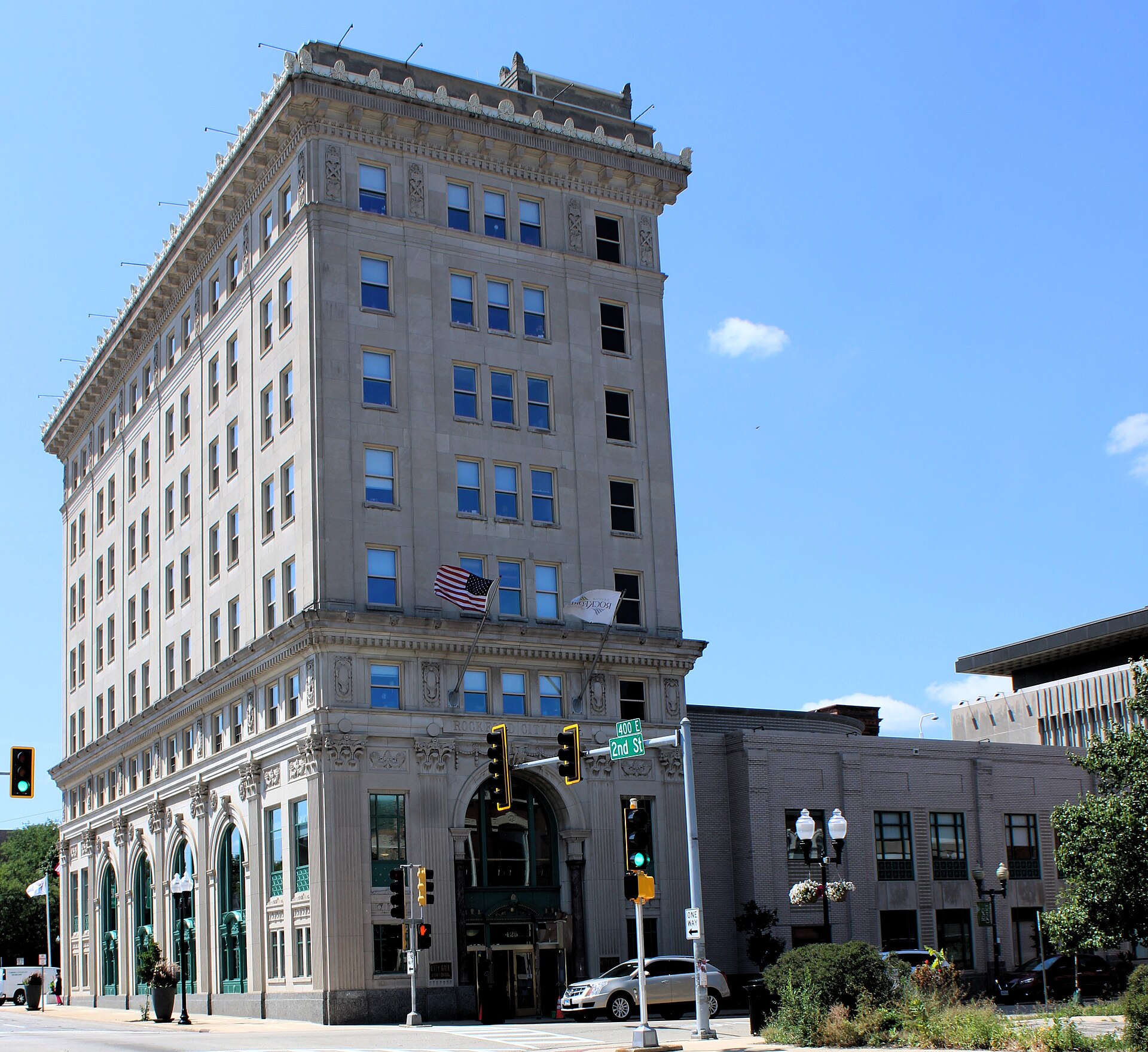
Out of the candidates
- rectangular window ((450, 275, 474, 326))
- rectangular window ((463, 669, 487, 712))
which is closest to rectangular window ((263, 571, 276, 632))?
rectangular window ((463, 669, 487, 712))

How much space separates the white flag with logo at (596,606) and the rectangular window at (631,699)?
3.90 meters

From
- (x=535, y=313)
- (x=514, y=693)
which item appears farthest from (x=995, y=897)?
(x=535, y=313)

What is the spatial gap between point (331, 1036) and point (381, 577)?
723 inches

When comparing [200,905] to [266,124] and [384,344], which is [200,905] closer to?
[384,344]

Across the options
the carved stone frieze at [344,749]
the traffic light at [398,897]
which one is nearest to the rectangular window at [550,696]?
the carved stone frieze at [344,749]

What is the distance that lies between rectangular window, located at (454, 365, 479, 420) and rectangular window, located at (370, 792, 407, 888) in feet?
50.5

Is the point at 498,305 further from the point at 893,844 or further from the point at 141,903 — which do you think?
the point at 141,903

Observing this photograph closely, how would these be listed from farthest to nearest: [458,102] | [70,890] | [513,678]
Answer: [70,890], [458,102], [513,678]

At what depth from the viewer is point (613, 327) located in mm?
64250

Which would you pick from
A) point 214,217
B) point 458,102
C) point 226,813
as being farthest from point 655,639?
point 214,217

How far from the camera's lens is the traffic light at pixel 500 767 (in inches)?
1396

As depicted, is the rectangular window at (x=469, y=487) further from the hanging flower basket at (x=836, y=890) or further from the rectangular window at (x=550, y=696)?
the hanging flower basket at (x=836, y=890)

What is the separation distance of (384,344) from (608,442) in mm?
10351

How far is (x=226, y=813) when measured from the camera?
61.0m
